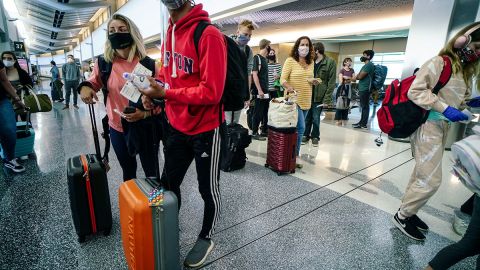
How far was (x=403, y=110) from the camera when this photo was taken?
66.7 inches

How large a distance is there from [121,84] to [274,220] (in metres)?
1.47

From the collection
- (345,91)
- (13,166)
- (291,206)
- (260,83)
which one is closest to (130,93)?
(291,206)

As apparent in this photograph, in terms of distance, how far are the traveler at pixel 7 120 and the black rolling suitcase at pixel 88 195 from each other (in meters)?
1.61

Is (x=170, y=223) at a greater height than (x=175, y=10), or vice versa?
(x=175, y=10)

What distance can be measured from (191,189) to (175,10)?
170 cm

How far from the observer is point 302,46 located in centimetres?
290

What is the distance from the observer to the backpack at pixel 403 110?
1555 mm

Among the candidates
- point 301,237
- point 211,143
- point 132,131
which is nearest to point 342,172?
point 301,237

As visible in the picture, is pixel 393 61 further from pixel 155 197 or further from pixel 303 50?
pixel 155 197

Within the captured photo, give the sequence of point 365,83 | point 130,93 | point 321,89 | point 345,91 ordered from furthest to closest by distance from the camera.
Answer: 1. point 345,91
2. point 365,83
3. point 321,89
4. point 130,93

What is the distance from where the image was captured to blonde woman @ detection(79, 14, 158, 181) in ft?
5.02

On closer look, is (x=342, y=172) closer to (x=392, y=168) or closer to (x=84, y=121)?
(x=392, y=168)

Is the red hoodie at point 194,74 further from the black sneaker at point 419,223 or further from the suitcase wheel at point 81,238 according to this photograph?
the black sneaker at point 419,223

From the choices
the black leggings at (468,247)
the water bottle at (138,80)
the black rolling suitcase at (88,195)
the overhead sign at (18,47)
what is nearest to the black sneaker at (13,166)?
the black rolling suitcase at (88,195)
